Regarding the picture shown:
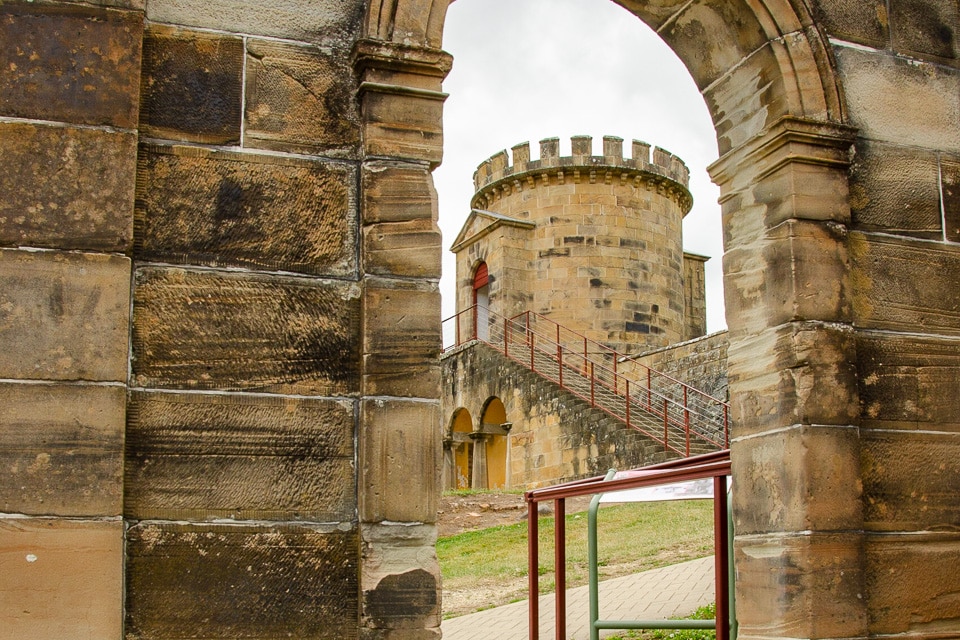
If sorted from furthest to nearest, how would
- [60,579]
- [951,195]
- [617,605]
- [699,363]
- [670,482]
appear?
[699,363] < [617,605] < [670,482] < [951,195] < [60,579]

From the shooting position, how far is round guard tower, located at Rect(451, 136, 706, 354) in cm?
2458

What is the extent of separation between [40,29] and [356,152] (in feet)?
3.82

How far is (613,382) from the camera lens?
2206cm

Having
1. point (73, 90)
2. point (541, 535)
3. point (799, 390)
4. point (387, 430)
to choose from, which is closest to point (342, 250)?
point (387, 430)

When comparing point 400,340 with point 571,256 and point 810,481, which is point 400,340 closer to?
point 810,481

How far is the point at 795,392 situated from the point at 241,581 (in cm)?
239

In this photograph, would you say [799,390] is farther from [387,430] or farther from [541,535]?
[541,535]

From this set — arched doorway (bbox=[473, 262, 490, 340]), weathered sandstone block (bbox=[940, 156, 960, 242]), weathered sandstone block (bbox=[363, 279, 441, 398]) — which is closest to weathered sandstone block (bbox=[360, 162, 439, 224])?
weathered sandstone block (bbox=[363, 279, 441, 398])

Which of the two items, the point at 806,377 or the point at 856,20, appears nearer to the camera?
the point at 806,377

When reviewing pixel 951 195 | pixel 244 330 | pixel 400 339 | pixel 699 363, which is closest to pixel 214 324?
pixel 244 330

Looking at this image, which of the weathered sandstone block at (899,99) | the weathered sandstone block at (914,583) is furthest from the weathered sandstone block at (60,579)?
the weathered sandstone block at (899,99)

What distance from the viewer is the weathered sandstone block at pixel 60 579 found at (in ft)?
11.7

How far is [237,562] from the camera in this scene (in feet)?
12.6

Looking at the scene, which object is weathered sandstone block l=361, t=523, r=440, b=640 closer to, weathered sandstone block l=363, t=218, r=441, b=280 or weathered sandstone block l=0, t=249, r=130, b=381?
weathered sandstone block l=363, t=218, r=441, b=280
